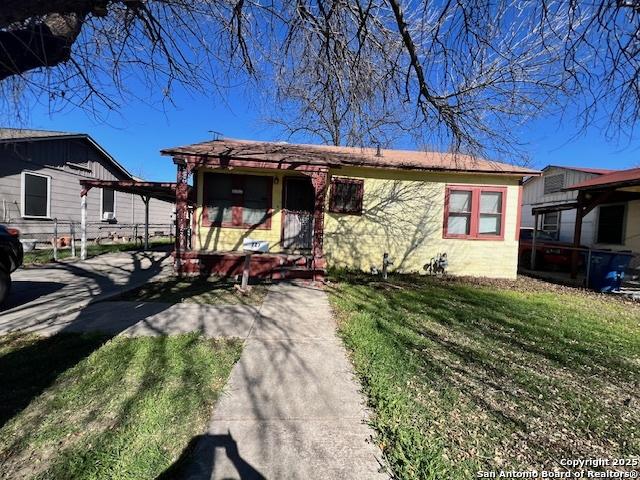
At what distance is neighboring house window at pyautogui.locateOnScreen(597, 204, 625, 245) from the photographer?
40.8 feet

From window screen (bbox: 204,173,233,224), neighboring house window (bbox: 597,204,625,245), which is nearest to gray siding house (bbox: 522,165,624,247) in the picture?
neighboring house window (bbox: 597,204,625,245)

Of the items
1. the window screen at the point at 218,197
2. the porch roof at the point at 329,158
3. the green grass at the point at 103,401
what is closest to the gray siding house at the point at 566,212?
the porch roof at the point at 329,158

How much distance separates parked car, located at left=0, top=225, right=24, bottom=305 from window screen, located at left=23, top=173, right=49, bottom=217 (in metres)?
7.55

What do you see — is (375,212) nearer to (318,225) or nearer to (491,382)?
(318,225)

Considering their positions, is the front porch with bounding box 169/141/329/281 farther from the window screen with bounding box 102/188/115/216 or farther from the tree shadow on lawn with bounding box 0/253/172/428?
the window screen with bounding box 102/188/115/216

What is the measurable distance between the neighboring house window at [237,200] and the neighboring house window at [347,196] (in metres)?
1.94

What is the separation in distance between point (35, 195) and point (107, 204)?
3.52 metres

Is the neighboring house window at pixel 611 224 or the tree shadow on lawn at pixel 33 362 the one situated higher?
the neighboring house window at pixel 611 224

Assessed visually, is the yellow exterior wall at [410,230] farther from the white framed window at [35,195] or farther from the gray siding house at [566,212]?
the white framed window at [35,195]

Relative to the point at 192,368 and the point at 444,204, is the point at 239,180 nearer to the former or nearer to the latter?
the point at 444,204

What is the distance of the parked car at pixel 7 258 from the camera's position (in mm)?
5391

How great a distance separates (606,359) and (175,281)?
314 inches

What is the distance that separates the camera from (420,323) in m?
5.09

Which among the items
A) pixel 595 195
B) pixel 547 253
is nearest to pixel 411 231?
pixel 595 195
